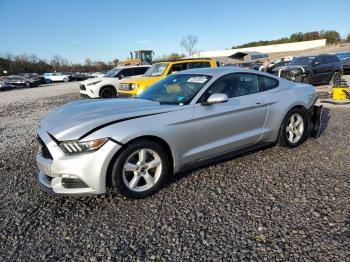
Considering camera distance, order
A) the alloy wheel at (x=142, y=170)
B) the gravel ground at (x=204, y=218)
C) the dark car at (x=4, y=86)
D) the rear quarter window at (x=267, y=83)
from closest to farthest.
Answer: the gravel ground at (x=204, y=218) → the alloy wheel at (x=142, y=170) → the rear quarter window at (x=267, y=83) → the dark car at (x=4, y=86)

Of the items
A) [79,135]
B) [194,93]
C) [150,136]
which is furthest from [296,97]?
[79,135]

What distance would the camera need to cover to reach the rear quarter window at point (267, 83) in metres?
4.73

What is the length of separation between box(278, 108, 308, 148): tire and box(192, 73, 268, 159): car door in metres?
0.56

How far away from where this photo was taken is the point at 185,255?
8.27 feet

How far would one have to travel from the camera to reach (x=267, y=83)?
4812 millimetres

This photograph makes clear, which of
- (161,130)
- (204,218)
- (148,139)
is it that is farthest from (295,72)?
(204,218)

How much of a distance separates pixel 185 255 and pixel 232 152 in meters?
2.02

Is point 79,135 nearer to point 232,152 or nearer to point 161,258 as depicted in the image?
point 161,258

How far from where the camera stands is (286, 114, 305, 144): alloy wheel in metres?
5.03

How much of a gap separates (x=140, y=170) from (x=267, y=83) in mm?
2637

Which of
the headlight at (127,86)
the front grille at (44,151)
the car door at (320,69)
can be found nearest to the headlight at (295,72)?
the car door at (320,69)

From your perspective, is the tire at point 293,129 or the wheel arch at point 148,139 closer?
the wheel arch at point 148,139

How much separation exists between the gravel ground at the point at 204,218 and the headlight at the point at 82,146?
701mm

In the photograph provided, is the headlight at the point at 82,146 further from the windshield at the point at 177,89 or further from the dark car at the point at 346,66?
the dark car at the point at 346,66
